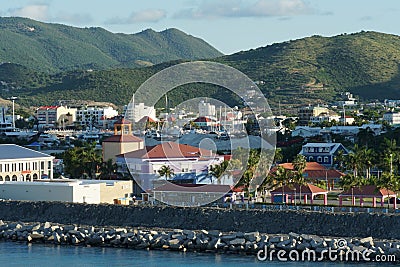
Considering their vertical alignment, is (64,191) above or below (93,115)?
below

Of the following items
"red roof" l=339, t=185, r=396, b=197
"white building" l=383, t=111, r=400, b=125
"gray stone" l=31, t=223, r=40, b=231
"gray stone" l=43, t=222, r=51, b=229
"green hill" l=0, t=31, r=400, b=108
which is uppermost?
"green hill" l=0, t=31, r=400, b=108

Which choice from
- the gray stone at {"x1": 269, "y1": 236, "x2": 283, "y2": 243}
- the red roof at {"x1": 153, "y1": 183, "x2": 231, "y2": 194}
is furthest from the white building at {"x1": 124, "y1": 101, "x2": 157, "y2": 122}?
the gray stone at {"x1": 269, "y1": 236, "x2": 283, "y2": 243}

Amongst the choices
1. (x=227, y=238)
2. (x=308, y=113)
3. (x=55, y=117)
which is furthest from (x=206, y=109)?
(x=227, y=238)

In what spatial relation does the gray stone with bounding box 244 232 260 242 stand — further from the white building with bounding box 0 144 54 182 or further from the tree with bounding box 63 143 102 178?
the tree with bounding box 63 143 102 178

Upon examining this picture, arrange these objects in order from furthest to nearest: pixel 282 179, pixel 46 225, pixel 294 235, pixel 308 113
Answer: pixel 308 113
pixel 282 179
pixel 46 225
pixel 294 235

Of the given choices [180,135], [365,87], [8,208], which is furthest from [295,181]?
[365,87]

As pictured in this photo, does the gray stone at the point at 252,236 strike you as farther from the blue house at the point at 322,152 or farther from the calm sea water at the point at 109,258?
the blue house at the point at 322,152

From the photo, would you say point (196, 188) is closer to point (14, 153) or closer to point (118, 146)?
point (118, 146)

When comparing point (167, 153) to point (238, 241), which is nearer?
point (238, 241)
